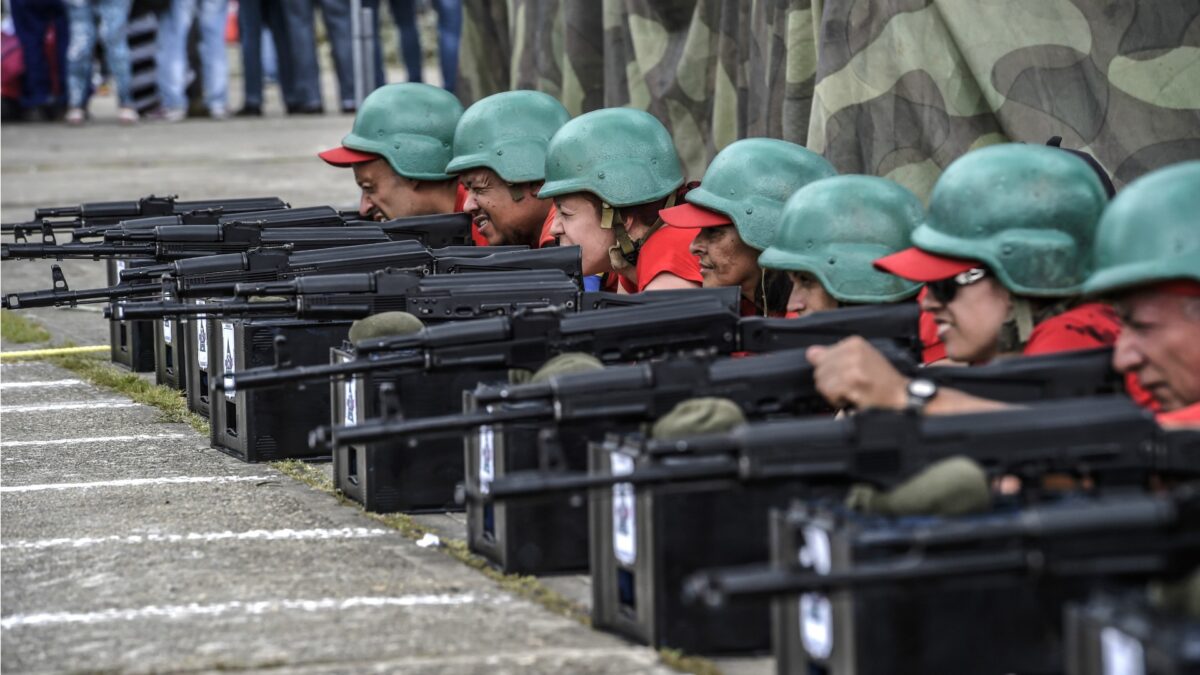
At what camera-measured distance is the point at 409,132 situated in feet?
28.9

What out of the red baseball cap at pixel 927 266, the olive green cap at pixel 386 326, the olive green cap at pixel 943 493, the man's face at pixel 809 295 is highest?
the red baseball cap at pixel 927 266

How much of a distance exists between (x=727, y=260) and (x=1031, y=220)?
5.31 feet

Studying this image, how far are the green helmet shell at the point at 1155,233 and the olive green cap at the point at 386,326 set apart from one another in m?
2.30

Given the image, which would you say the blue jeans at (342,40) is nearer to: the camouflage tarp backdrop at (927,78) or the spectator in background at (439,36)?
the spectator in background at (439,36)

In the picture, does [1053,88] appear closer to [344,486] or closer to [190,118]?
[344,486]

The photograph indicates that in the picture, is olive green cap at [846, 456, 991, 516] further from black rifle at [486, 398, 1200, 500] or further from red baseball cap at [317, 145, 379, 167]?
red baseball cap at [317, 145, 379, 167]

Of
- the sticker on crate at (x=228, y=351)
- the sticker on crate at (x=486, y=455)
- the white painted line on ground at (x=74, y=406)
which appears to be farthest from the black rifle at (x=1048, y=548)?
the white painted line on ground at (x=74, y=406)

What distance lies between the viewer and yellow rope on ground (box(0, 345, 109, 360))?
9648 millimetres

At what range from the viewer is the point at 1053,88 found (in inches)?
273

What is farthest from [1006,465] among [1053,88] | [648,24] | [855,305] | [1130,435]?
[648,24]

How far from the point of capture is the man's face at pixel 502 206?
26.6ft

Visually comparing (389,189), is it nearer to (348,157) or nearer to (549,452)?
(348,157)

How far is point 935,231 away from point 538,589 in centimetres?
132

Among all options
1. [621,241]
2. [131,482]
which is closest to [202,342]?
[131,482]
